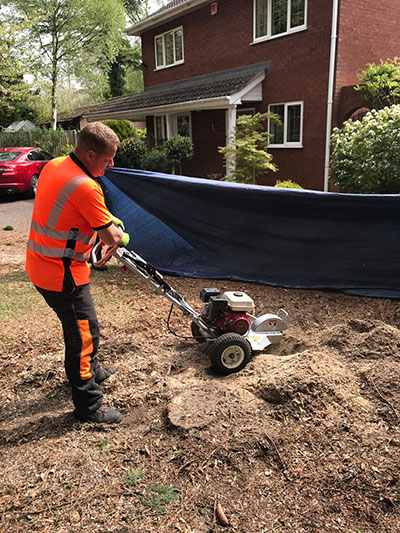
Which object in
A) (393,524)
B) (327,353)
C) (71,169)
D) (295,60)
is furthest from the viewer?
(295,60)

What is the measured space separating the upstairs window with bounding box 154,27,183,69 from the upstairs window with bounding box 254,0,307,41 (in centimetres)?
436

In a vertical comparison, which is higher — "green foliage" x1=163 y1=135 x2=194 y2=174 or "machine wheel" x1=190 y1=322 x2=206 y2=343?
"green foliage" x1=163 y1=135 x2=194 y2=174

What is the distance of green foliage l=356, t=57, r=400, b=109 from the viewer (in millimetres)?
10664

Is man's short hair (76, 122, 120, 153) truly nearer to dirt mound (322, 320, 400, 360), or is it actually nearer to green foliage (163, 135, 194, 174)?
dirt mound (322, 320, 400, 360)

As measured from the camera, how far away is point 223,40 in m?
15.1

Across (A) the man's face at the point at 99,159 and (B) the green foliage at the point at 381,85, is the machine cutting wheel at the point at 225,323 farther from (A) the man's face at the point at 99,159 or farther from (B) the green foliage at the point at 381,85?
(B) the green foliage at the point at 381,85

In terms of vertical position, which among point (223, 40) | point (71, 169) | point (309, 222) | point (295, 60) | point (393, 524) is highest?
point (223, 40)

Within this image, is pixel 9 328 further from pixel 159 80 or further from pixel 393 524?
pixel 159 80

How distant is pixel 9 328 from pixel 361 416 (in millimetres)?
3472

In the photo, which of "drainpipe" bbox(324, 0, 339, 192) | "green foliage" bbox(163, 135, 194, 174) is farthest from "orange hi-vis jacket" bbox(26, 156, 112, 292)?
"green foliage" bbox(163, 135, 194, 174)

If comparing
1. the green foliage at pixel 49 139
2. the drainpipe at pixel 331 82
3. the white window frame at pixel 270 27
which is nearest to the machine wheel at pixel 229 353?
the drainpipe at pixel 331 82

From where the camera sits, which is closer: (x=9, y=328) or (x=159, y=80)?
(x=9, y=328)

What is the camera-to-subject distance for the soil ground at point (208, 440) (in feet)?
7.46

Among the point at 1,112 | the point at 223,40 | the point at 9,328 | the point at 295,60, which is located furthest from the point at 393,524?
the point at 1,112
